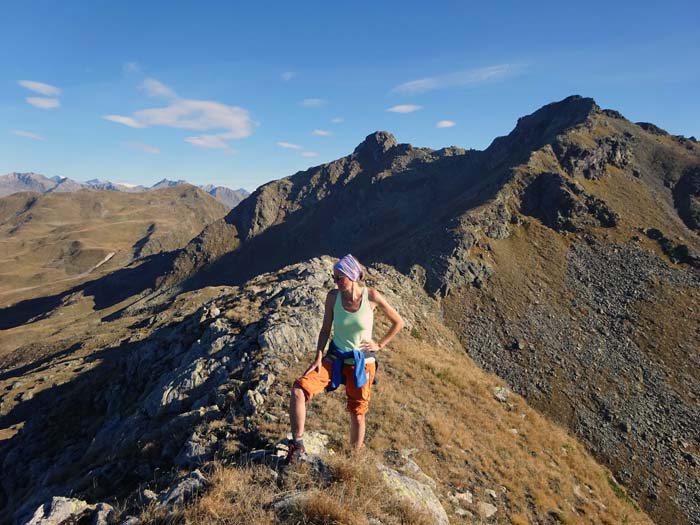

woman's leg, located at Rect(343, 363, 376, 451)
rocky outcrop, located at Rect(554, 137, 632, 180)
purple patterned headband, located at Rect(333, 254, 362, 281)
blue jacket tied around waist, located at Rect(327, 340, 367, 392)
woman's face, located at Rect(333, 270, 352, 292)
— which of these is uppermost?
rocky outcrop, located at Rect(554, 137, 632, 180)

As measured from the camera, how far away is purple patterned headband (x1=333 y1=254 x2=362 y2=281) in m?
6.96

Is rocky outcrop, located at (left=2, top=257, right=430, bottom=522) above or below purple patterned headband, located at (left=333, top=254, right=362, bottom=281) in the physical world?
below

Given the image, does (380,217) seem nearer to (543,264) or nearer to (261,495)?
(543,264)

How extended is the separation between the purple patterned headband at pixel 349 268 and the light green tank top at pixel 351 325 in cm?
46

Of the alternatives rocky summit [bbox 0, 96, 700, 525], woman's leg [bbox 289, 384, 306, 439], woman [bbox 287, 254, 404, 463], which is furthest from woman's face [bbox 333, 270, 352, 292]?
rocky summit [bbox 0, 96, 700, 525]

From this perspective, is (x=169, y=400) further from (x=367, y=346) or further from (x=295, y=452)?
(x=367, y=346)

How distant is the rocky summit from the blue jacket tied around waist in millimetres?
1470

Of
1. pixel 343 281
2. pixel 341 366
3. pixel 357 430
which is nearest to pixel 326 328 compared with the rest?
pixel 341 366

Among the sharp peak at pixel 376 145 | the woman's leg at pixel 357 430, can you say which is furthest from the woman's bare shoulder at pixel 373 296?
the sharp peak at pixel 376 145

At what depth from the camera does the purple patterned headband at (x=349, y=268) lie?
696 centimetres

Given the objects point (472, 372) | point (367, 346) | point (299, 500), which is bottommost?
point (472, 372)

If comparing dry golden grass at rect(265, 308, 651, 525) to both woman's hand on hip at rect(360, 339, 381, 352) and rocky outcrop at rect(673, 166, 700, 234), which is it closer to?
woman's hand on hip at rect(360, 339, 381, 352)

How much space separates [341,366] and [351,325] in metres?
0.87

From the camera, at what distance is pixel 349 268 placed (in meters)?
7.04
